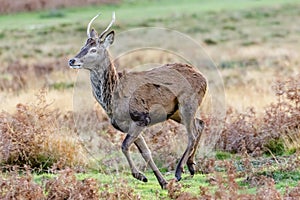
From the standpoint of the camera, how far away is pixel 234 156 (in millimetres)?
13016

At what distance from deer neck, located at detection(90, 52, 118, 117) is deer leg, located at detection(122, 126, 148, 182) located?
1.57 ft

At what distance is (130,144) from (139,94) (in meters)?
0.79

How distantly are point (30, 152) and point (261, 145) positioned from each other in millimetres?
3938

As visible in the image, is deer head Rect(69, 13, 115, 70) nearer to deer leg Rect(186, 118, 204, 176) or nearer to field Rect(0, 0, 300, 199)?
field Rect(0, 0, 300, 199)

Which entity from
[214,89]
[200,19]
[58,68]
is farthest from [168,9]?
[214,89]

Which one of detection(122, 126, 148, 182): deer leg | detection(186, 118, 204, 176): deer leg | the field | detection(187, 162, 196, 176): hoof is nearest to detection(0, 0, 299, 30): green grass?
the field

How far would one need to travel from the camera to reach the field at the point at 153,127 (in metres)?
9.77

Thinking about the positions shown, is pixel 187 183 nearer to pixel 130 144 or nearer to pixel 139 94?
pixel 130 144

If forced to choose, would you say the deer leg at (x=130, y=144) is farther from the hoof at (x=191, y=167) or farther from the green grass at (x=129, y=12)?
the green grass at (x=129, y=12)

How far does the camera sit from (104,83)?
1127 centimetres

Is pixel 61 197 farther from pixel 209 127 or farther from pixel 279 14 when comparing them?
pixel 279 14

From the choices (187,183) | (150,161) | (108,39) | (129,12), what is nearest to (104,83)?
(108,39)

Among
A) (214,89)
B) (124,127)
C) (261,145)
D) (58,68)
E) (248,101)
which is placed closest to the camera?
(124,127)

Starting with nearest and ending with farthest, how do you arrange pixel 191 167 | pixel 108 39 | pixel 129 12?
pixel 108 39 → pixel 191 167 → pixel 129 12
